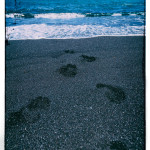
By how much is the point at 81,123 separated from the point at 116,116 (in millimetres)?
650

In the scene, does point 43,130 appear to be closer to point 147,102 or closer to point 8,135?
point 8,135

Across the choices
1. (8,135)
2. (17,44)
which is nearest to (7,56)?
(17,44)

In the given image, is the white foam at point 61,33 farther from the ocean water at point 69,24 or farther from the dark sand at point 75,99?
the dark sand at point 75,99

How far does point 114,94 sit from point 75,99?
0.84 metres

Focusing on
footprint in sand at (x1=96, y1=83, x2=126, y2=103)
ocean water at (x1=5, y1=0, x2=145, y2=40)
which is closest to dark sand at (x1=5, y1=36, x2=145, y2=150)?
footprint in sand at (x1=96, y1=83, x2=126, y2=103)

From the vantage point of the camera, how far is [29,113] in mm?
2355

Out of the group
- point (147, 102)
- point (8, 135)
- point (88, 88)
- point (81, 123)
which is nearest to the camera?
point (147, 102)

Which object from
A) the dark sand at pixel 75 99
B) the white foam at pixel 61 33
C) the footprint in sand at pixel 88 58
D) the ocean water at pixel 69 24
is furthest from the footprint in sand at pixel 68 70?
the white foam at pixel 61 33

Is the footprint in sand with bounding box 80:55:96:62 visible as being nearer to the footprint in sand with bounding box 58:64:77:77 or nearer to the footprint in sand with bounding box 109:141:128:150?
the footprint in sand with bounding box 58:64:77:77

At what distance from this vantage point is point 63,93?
112 inches

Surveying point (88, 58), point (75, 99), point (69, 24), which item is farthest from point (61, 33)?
point (75, 99)

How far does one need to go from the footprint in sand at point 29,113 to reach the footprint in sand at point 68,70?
1.01m

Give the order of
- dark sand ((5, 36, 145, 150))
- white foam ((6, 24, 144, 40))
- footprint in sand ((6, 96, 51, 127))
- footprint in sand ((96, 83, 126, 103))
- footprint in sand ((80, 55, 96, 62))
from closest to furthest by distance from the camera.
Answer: dark sand ((5, 36, 145, 150)) < footprint in sand ((6, 96, 51, 127)) < footprint in sand ((96, 83, 126, 103)) < footprint in sand ((80, 55, 96, 62)) < white foam ((6, 24, 144, 40))

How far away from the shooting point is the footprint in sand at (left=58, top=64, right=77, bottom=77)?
11.1 feet
